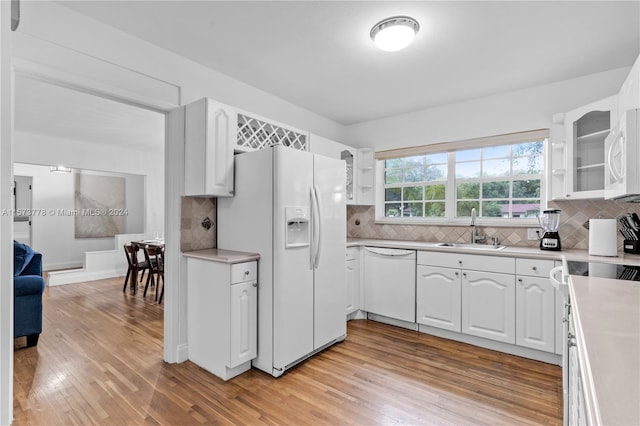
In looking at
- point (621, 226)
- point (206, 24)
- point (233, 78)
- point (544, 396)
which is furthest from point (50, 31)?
point (621, 226)

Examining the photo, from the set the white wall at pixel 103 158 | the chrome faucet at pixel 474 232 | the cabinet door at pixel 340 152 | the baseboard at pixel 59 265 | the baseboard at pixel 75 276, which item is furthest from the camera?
the baseboard at pixel 59 265

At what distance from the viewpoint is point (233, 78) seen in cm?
300

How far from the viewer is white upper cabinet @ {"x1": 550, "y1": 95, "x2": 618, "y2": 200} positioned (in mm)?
2520

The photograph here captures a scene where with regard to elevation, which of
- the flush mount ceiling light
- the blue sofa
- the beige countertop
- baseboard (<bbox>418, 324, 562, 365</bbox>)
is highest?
the flush mount ceiling light

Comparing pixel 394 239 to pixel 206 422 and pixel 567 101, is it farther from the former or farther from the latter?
pixel 206 422

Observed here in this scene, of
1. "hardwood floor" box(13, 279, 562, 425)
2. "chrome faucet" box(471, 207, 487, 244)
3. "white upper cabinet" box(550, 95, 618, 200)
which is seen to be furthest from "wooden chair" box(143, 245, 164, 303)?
"white upper cabinet" box(550, 95, 618, 200)

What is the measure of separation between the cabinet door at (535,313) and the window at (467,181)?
2.95ft

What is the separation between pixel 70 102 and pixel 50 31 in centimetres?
226

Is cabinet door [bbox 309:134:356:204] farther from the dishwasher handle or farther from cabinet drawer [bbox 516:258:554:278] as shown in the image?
cabinet drawer [bbox 516:258:554:278]

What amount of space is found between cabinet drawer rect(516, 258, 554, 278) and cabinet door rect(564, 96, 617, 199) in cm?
64

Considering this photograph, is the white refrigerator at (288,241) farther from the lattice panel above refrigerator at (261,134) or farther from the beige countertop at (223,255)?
the lattice panel above refrigerator at (261,134)

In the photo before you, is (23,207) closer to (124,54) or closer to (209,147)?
(124,54)

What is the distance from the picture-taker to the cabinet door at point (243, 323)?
225 cm

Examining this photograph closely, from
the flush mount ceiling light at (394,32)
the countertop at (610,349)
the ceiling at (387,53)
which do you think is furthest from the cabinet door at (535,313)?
the flush mount ceiling light at (394,32)
